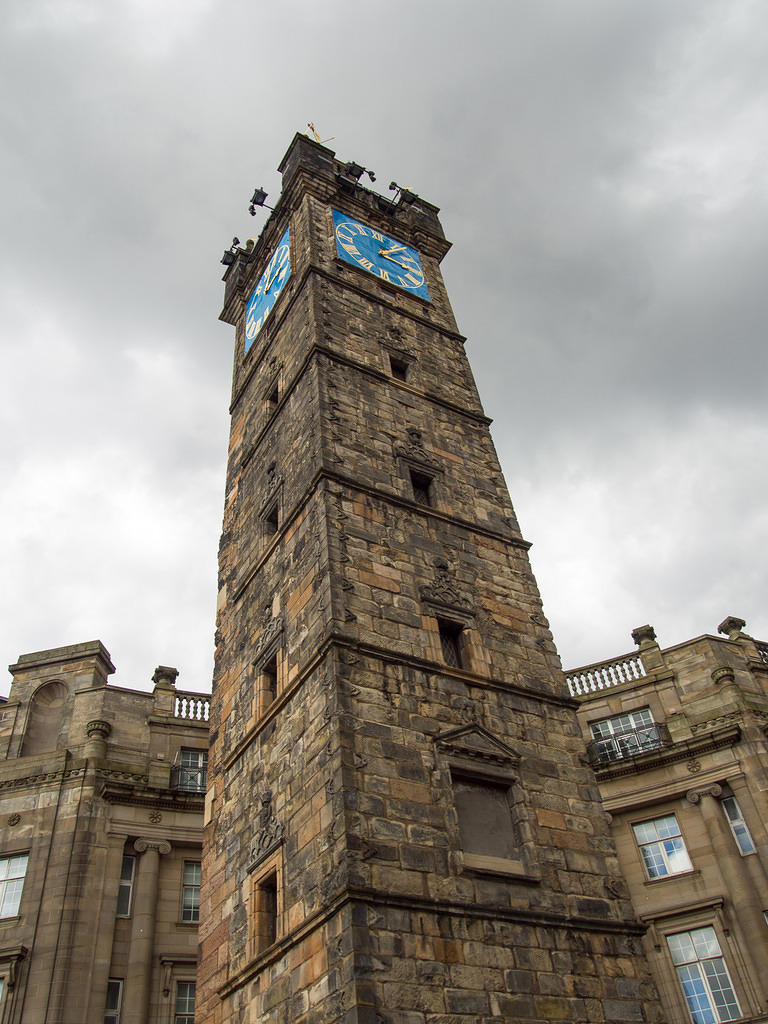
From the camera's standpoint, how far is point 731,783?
18.9 m

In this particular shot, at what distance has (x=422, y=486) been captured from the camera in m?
15.3

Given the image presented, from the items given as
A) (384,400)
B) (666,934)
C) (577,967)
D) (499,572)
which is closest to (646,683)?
(666,934)

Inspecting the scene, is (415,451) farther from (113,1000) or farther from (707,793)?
(113,1000)

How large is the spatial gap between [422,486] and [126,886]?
1004 cm

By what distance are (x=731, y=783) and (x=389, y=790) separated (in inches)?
470

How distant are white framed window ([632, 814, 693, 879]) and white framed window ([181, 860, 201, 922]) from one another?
31.8ft

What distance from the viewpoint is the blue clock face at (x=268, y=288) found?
823 inches

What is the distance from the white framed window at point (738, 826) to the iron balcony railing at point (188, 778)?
11.5 meters

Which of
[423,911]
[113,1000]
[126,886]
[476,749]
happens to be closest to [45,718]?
[126,886]

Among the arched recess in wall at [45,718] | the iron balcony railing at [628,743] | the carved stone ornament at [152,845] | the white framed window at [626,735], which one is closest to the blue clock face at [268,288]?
the arched recess in wall at [45,718]

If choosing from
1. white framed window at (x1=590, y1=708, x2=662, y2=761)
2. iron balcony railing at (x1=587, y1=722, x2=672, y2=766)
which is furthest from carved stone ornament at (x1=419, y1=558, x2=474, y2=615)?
white framed window at (x1=590, y1=708, x2=662, y2=761)

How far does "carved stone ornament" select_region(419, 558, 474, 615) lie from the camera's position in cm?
1287

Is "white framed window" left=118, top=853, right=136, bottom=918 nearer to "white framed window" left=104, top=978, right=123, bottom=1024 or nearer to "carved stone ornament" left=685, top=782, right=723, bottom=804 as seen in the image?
"white framed window" left=104, top=978, right=123, bottom=1024

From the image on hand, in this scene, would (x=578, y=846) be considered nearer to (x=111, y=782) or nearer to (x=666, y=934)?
(x=666, y=934)
